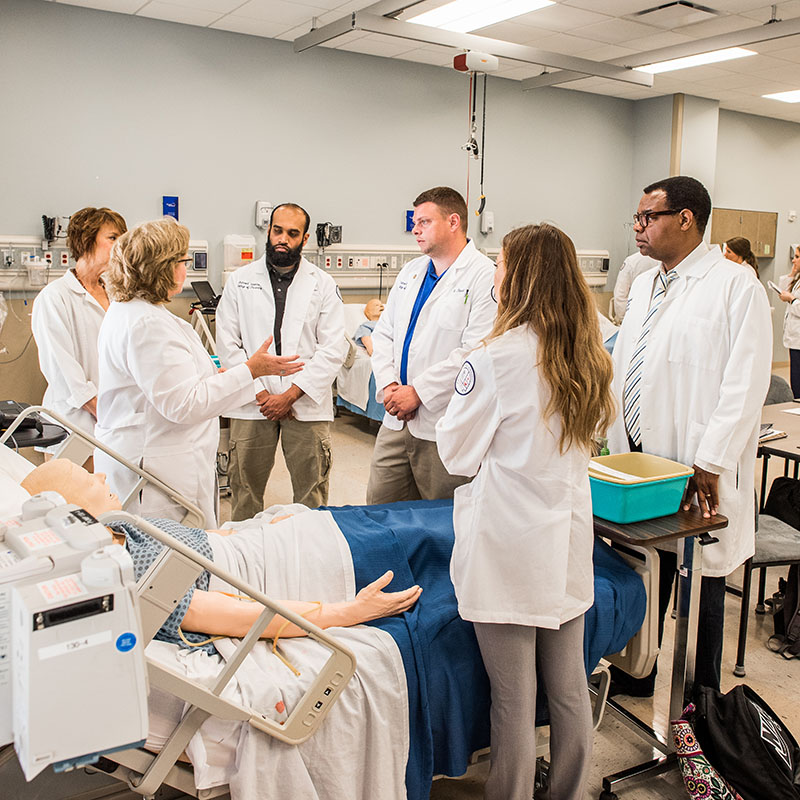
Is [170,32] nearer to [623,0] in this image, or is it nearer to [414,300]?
[623,0]

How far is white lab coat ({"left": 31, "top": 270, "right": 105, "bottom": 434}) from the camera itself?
3312 mm

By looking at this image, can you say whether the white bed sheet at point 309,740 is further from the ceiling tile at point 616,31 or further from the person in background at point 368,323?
the ceiling tile at point 616,31

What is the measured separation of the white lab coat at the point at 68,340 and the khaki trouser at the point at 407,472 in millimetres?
1217

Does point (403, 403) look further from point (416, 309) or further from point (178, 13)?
point (178, 13)

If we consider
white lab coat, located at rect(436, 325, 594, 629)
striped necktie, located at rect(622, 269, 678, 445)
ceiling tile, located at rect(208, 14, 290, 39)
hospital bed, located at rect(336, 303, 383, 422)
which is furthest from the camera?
hospital bed, located at rect(336, 303, 383, 422)

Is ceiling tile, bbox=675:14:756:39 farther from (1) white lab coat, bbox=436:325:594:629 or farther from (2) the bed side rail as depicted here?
(2) the bed side rail

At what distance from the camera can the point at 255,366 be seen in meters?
2.61

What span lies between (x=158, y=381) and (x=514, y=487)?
1.16m

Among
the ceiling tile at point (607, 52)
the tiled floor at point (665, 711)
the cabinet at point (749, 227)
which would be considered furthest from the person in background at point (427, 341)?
the cabinet at point (749, 227)

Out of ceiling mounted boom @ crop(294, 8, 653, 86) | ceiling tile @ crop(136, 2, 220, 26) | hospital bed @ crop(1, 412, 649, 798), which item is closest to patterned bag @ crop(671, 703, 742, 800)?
hospital bed @ crop(1, 412, 649, 798)

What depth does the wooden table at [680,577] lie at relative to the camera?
78.2 inches

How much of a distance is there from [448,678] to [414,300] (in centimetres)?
161

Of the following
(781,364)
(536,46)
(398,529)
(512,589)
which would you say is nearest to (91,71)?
(536,46)

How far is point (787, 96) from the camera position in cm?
739
